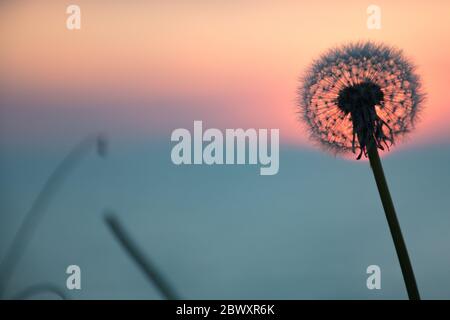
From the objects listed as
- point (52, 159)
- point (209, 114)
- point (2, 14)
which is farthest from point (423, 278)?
point (2, 14)

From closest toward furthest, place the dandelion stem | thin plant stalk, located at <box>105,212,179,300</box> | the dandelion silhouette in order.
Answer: the dandelion stem
the dandelion silhouette
thin plant stalk, located at <box>105,212,179,300</box>

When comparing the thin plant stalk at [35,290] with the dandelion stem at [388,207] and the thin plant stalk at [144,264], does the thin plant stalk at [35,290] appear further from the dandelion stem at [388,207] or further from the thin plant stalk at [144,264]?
the dandelion stem at [388,207]

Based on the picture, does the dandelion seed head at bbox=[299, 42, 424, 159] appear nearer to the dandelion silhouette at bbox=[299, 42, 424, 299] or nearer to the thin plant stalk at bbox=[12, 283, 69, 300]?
the dandelion silhouette at bbox=[299, 42, 424, 299]

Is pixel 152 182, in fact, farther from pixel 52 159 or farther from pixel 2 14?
pixel 2 14

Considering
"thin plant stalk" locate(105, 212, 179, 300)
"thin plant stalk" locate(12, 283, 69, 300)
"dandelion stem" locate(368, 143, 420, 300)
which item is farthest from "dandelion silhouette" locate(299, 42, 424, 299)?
"thin plant stalk" locate(12, 283, 69, 300)

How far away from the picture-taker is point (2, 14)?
2.82 metres

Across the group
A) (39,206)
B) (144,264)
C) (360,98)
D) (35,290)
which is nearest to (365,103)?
(360,98)

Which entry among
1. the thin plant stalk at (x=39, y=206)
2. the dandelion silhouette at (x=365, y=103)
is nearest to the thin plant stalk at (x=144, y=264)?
the thin plant stalk at (x=39, y=206)

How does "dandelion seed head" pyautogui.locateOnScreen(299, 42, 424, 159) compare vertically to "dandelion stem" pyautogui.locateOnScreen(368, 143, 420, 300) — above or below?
above

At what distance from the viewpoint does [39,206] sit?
2805mm

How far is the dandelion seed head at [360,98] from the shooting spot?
2.44m

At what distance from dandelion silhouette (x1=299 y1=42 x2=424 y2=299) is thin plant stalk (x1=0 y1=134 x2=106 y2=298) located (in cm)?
94

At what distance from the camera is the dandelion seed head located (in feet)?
8.02

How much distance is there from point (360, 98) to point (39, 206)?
56.1 inches
